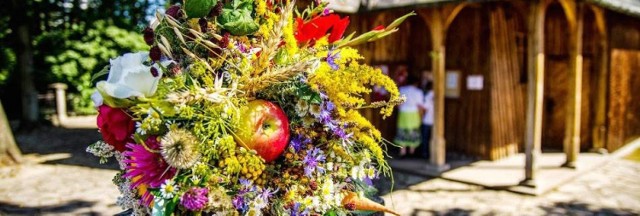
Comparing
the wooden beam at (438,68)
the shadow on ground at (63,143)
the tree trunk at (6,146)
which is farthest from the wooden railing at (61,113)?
the wooden beam at (438,68)

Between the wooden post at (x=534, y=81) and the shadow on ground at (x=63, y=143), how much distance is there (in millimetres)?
6913

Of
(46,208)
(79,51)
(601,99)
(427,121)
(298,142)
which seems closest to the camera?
(298,142)

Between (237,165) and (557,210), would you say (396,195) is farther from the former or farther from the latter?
(237,165)

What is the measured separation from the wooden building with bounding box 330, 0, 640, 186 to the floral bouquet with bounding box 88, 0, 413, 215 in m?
6.21

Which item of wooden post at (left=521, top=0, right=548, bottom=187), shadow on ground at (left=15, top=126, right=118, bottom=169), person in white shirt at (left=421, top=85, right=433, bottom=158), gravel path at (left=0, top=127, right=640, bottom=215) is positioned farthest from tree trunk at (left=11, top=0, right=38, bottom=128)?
wooden post at (left=521, top=0, right=548, bottom=187)

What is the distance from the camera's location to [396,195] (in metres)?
6.48

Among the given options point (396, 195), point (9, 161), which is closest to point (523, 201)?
point (396, 195)

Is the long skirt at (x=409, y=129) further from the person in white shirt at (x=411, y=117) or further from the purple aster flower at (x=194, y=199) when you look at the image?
the purple aster flower at (x=194, y=199)

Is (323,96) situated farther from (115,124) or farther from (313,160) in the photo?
(115,124)

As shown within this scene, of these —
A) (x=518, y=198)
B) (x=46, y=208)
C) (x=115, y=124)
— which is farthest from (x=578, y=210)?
(x=46, y=208)

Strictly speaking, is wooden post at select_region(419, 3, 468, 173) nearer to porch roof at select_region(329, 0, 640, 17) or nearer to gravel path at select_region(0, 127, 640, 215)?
porch roof at select_region(329, 0, 640, 17)

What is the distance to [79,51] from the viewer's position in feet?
52.3

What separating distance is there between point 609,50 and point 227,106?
1004 cm

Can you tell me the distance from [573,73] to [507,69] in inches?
57.1
